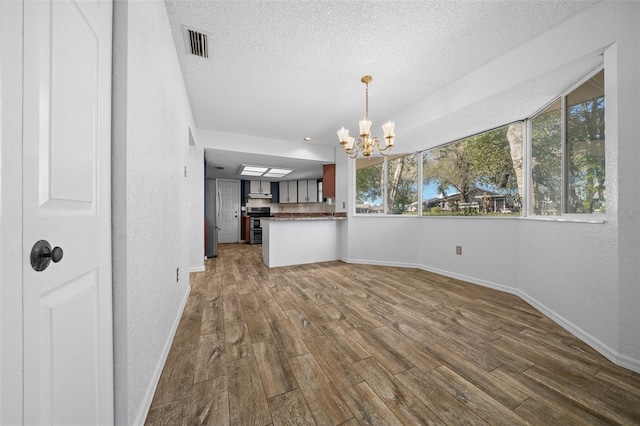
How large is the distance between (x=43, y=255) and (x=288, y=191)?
24.7 ft

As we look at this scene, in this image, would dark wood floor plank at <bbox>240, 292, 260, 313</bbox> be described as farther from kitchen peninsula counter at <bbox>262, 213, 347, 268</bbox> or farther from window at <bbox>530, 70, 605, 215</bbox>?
window at <bbox>530, 70, 605, 215</bbox>

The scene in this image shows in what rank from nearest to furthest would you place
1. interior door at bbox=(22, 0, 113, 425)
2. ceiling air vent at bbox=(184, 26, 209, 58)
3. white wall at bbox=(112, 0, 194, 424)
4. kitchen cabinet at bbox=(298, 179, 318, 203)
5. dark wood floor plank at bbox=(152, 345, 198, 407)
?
1. interior door at bbox=(22, 0, 113, 425)
2. white wall at bbox=(112, 0, 194, 424)
3. dark wood floor plank at bbox=(152, 345, 198, 407)
4. ceiling air vent at bbox=(184, 26, 209, 58)
5. kitchen cabinet at bbox=(298, 179, 318, 203)

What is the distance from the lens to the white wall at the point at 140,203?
96cm

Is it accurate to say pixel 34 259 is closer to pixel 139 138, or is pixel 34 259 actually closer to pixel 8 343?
pixel 8 343

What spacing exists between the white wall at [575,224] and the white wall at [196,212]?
3.42 m

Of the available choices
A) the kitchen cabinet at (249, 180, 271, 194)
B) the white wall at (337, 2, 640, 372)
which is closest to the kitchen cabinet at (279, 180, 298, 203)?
the kitchen cabinet at (249, 180, 271, 194)

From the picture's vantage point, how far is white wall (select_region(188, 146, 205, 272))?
3.89m

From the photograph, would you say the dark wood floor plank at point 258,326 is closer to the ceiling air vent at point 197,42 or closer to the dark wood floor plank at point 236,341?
the dark wood floor plank at point 236,341

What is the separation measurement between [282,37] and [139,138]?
1.52m

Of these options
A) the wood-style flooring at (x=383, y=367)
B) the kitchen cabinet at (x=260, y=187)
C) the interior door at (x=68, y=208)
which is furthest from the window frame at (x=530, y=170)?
the kitchen cabinet at (x=260, y=187)

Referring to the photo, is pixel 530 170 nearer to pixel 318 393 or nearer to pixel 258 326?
pixel 318 393

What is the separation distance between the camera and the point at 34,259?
22.6 inches

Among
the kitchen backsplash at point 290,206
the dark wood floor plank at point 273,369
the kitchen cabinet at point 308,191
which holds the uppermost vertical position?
the kitchen cabinet at point 308,191

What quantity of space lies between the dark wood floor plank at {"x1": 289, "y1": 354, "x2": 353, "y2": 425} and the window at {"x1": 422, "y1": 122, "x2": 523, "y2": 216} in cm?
313
